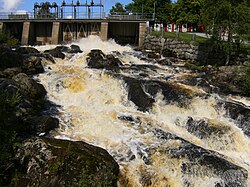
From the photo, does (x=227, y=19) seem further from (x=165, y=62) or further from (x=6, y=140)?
(x=6, y=140)

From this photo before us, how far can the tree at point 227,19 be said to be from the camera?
771 inches

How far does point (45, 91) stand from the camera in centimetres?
1545

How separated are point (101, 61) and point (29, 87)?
288 inches

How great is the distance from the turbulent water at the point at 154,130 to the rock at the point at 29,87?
71cm

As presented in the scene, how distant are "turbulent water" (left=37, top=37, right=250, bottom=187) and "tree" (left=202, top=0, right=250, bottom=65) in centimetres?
482

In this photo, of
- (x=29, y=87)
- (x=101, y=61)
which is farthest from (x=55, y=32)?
(x=29, y=87)

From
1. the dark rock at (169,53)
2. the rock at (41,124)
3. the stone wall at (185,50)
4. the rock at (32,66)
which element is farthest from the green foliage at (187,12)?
the rock at (41,124)

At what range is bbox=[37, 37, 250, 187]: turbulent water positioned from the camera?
364 inches

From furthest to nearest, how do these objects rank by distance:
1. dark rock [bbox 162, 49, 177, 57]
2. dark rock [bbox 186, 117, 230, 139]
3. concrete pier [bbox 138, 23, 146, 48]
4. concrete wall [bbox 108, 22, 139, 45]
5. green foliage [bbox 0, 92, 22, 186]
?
concrete wall [bbox 108, 22, 139, 45] < concrete pier [bbox 138, 23, 146, 48] < dark rock [bbox 162, 49, 177, 57] < dark rock [bbox 186, 117, 230, 139] < green foliage [bbox 0, 92, 22, 186]

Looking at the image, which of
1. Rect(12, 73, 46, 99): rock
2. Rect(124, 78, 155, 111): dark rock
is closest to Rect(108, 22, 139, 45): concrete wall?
Rect(124, 78, 155, 111): dark rock

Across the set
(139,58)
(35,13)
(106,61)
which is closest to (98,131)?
(106,61)

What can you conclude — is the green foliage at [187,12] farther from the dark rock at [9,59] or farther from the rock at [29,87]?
the rock at [29,87]

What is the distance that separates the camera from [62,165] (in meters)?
8.09

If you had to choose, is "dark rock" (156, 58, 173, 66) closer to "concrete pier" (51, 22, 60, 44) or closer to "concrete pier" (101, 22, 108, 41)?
"concrete pier" (101, 22, 108, 41)
